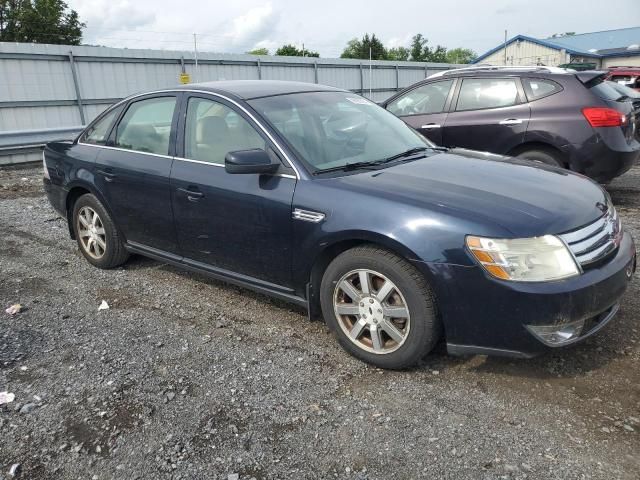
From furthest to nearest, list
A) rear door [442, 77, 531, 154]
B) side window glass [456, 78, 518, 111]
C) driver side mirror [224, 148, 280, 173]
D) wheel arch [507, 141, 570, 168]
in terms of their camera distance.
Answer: side window glass [456, 78, 518, 111] < rear door [442, 77, 531, 154] < wheel arch [507, 141, 570, 168] < driver side mirror [224, 148, 280, 173]

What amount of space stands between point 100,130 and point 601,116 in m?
5.35

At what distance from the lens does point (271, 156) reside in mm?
3492

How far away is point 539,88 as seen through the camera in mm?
6547

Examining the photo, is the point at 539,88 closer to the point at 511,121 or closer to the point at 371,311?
the point at 511,121

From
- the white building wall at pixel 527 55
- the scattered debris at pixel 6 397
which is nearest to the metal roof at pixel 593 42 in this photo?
the white building wall at pixel 527 55

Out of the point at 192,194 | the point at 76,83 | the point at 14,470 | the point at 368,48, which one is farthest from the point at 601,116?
the point at 368,48

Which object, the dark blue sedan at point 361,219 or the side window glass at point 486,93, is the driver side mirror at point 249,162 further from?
the side window glass at point 486,93

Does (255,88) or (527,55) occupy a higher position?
(527,55)

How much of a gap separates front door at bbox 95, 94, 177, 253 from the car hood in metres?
1.59

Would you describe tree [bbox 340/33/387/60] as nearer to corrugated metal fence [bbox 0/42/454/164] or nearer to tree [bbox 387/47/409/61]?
tree [bbox 387/47/409/61]

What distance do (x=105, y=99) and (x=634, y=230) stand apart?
14.0 meters

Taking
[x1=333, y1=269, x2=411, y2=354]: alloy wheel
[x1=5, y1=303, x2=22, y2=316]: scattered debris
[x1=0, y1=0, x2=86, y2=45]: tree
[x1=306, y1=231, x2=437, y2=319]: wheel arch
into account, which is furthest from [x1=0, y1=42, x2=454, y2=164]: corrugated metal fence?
[x1=0, y1=0, x2=86, y2=45]: tree

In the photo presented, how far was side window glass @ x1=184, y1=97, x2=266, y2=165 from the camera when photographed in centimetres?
373

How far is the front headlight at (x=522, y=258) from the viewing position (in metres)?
2.72
